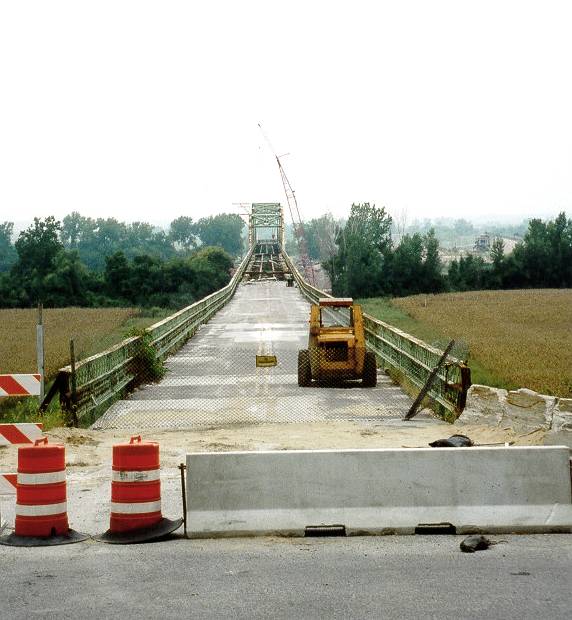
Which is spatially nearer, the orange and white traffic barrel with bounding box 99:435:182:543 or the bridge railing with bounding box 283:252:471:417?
the orange and white traffic barrel with bounding box 99:435:182:543

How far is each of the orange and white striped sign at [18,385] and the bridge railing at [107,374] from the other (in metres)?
6.94

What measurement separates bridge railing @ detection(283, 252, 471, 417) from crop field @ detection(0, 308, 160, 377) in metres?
6.90

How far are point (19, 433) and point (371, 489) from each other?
362 centimetres

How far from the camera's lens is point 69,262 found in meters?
121

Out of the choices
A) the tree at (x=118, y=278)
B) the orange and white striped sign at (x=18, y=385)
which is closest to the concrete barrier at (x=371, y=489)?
the orange and white striped sign at (x=18, y=385)

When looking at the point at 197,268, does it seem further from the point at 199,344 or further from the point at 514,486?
the point at 514,486

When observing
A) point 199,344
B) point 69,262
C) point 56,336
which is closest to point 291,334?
point 199,344

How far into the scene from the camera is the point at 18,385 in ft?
35.6

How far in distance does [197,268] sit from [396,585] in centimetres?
12290

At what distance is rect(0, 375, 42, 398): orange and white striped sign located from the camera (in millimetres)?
10766

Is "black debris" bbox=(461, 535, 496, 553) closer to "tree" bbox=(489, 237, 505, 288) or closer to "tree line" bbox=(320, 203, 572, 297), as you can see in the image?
"tree line" bbox=(320, 203, 572, 297)

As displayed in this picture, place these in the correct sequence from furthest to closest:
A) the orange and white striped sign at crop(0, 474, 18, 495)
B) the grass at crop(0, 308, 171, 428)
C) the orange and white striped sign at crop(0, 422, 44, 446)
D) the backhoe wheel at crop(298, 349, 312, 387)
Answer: the backhoe wheel at crop(298, 349, 312, 387)
the grass at crop(0, 308, 171, 428)
the orange and white striped sign at crop(0, 422, 44, 446)
the orange and white striped sign at crop(0, 474, 18, 495)

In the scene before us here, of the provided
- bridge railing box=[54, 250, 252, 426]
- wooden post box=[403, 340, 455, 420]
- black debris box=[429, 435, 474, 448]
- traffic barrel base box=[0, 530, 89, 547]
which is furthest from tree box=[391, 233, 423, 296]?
traffic barrel base box=[0, 530, 89, 547]

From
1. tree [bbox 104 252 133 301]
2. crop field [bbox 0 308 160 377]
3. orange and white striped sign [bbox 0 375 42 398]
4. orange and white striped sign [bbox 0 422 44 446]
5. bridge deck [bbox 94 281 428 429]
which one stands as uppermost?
tree [bbox 104 252 133 301]
